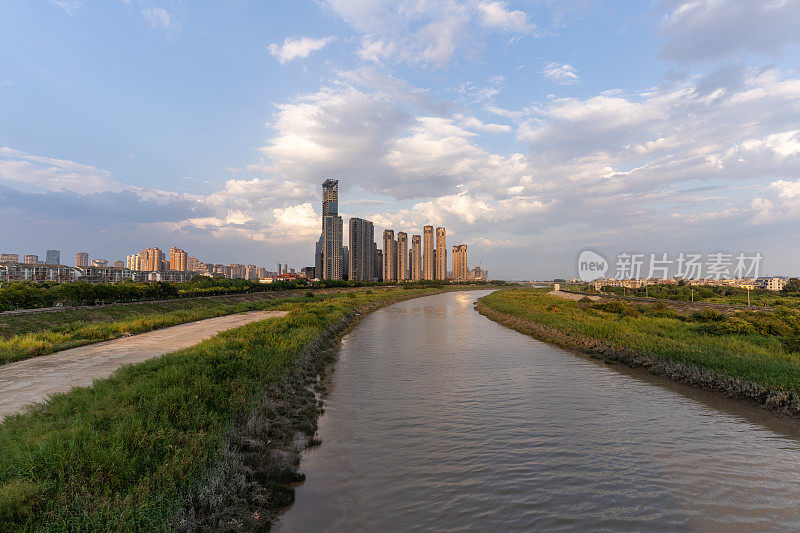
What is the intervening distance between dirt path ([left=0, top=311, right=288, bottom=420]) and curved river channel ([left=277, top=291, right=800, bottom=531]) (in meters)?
7.69

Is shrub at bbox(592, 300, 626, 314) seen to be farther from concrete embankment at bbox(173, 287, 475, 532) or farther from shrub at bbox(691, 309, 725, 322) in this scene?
concrete embankment at bbox(173, 287, 475, 532)

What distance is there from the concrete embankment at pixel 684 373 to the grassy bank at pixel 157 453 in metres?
15.4

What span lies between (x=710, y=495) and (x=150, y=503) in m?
9.93

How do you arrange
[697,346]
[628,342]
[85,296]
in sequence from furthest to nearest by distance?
[85,296] < [628,342] < [697,346]

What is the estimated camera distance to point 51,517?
419 centimetres

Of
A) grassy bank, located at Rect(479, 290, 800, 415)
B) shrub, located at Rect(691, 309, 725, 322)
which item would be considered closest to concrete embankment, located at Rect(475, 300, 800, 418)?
grassy bank, located at Rect(479, 290, 800, 415)

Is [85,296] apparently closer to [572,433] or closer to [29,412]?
[29,412]

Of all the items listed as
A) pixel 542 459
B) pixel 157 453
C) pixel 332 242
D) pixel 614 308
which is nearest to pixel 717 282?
pixel 614 308

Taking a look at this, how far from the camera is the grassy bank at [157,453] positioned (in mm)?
4465

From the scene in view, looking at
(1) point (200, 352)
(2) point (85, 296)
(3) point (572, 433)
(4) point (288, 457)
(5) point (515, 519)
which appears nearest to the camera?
(5) point (515, 519)

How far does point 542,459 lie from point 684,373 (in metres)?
11.9

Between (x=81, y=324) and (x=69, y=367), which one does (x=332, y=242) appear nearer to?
(x=81, y=324)

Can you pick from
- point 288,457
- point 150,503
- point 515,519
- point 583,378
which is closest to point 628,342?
point 583,378

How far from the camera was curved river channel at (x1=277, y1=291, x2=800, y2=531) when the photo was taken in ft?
21.4
